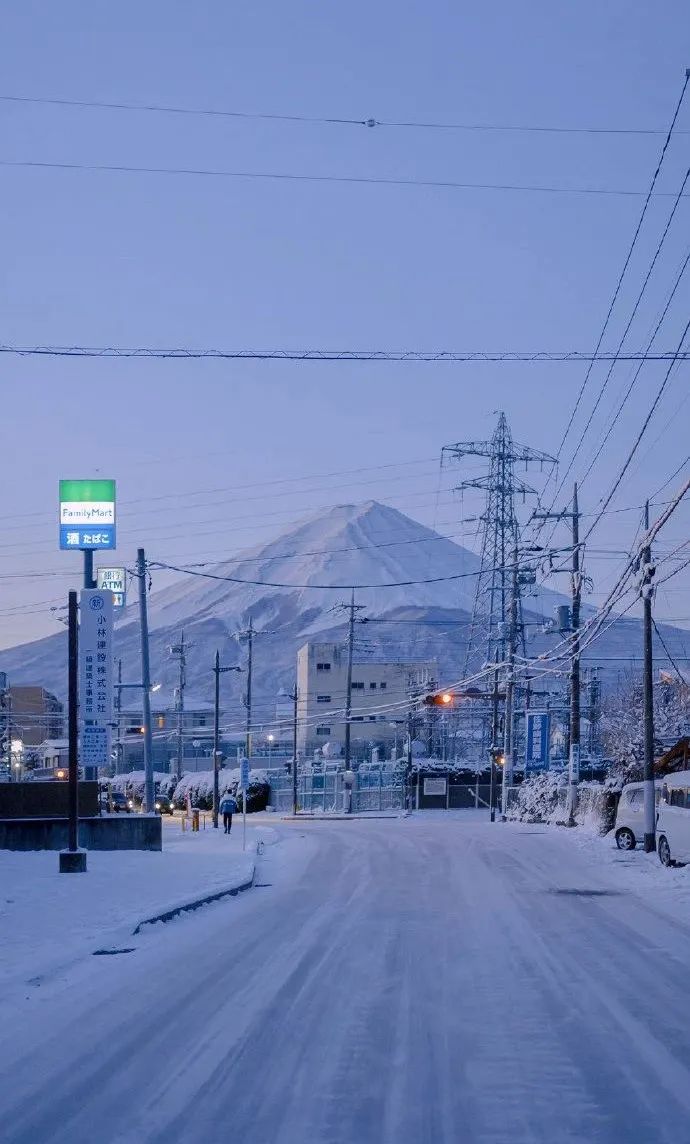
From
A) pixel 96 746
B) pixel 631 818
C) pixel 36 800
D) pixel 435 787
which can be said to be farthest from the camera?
pixel 435 787

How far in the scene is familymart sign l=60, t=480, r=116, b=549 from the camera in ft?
132

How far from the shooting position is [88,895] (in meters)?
19.4

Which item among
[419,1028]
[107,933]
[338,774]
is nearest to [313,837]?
[107,933]

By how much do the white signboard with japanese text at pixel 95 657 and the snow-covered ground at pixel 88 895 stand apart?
3.95m

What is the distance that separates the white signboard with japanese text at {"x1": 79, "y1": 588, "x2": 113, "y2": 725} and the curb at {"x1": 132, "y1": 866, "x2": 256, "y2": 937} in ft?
33.6

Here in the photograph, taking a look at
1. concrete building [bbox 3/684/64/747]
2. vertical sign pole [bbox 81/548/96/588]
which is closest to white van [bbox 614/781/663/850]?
vertical sign pole [bbox 81/548/96/588]

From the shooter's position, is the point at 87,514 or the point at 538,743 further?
the point at 538,743

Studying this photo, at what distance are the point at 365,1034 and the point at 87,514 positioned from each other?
3290cm

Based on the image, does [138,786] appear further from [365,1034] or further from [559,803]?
[365,1034]

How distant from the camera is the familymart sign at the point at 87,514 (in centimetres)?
4012

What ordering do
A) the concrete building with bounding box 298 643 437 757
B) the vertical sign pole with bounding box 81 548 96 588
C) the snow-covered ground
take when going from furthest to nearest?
1. the concrete building with bounding box 298 643 437 757
2. the vertical sign pole with bounding box 81 548 96 588
3. the snow-covered ground

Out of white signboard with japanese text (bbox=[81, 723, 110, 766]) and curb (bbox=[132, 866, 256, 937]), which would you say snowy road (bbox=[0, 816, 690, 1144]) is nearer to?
curb (bbox=[132, 866, 256, 937])

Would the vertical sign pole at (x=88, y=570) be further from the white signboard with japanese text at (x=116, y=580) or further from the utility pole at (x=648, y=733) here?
the utility pole at (x=648, y=733)

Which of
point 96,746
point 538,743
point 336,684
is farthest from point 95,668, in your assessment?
point 336,684
